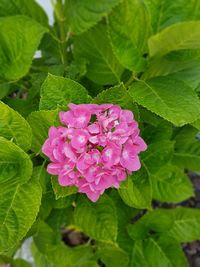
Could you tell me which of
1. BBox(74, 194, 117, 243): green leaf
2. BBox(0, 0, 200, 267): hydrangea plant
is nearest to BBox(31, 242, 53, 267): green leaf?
BBox(0, 0, 200, 267): hydrangea plant

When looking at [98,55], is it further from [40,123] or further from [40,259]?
[40,259]

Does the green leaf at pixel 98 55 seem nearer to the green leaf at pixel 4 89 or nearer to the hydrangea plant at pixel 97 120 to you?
the hydrangea plant at pixel 97 120

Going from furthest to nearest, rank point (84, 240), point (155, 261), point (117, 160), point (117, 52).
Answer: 1. point (84, 240)
2. point (155, 261)
3. point (117, 52)
4. point (117, 160)

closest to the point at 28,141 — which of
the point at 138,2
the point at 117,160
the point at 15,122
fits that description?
the point at 15,122

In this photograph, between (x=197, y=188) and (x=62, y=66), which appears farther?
(x=197, y=188)

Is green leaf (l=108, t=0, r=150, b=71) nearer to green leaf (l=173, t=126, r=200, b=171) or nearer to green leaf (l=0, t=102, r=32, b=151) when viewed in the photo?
green leaf (l=0, t=102, r=32, b=151)

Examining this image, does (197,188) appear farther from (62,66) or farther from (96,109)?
(96,109)

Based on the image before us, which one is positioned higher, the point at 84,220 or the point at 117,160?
the point at 117,160
